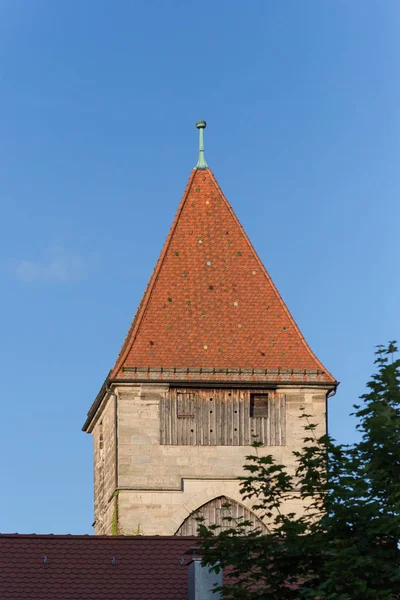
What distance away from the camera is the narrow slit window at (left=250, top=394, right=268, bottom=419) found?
39750 millimetres

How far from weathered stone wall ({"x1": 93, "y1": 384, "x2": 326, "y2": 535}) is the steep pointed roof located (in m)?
0.70

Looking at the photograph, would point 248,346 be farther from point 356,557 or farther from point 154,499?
point 356,557

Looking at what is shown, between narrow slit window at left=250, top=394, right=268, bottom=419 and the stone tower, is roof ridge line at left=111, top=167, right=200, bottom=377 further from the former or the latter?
narrow slit window at left=250, top=394, right=268, bottom=419

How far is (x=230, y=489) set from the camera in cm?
3909

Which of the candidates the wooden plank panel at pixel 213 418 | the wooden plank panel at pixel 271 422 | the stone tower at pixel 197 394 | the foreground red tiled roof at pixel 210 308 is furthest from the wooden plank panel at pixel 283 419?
the wooden plank panel at pixel 213 418

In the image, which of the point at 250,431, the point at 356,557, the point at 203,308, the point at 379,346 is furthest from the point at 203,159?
the point at 356,557

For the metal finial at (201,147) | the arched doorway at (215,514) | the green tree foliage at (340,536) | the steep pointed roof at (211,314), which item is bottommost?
the green tree foliage at (340,536)

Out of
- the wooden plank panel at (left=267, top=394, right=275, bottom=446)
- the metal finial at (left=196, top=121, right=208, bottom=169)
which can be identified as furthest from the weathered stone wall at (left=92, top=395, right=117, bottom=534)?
the metal finial at (left=196, top=121, right=208, bottom=169)

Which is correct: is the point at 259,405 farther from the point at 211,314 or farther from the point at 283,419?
the point at 211,314

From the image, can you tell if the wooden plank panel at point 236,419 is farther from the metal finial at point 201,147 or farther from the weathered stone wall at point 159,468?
the metal finial at point 201,147

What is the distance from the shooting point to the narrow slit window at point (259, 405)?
130 feet

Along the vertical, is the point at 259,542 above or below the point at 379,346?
below

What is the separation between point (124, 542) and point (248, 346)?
12.2 m

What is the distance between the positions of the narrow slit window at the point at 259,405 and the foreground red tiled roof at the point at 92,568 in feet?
36.5
